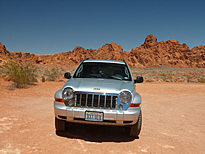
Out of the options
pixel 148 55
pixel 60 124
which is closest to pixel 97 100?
pixel 60 124

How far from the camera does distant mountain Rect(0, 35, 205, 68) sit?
372 ft

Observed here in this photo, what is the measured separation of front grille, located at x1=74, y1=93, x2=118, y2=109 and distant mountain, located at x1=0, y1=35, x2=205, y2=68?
106 meters

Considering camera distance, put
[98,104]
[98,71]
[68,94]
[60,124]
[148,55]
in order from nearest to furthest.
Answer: [98,104] < [68,94] < [60,124] < [98,71] < [148,55]

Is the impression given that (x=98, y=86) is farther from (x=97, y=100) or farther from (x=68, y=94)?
(x=68, y=94)

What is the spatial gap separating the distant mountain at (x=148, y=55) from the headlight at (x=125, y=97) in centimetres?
10554

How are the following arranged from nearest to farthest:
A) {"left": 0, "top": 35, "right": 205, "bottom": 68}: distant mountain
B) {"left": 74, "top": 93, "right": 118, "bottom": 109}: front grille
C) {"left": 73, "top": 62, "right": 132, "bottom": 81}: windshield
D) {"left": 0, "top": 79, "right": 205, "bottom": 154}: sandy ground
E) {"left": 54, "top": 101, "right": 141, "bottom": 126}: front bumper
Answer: {"left": 0, "top": 79, "right": 205, "bottom": 154}: sandy ground, {"left": 54, "top": 101, "right": 141, "bottom": 126}: front bumper, {"left": 74, "top": 93, "right": 118, "bottom": 109}: front grille, {"left": 73, "top": 62, "right": 132, "bottom": 81}: windshield, {"left": 0, "top": 35, "right": 205, "bottom": 68}: distant mountain

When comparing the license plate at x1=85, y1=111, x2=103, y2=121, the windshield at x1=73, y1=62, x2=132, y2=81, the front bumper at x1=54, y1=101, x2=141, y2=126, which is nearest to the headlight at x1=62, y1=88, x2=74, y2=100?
the front bumper at x1=54, y1=101, x2=141, y2=126

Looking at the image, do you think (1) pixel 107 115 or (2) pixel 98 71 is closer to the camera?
(1) pixel 107 115

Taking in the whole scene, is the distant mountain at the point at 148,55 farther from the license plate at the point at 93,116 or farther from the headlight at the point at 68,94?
the license plate at the point at 93,116

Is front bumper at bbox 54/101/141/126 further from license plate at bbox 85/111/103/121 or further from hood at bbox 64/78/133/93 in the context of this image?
hood at bbox 64/78/133/93

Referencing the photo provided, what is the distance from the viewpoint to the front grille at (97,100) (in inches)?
154

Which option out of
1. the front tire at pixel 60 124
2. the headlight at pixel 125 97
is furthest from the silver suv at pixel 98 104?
the front tire at pixel 60 124

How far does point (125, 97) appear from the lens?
157 inches

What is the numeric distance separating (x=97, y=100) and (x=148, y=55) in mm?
117363
